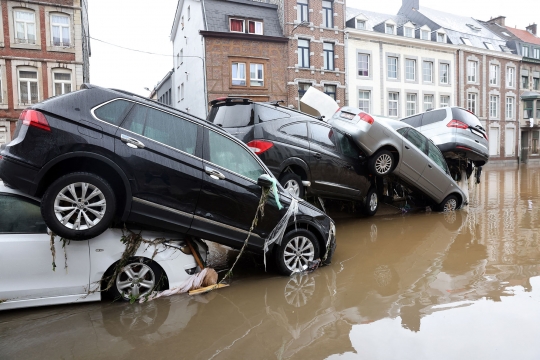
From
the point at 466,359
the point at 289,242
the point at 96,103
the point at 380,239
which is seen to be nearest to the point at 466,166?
the point at 380,239

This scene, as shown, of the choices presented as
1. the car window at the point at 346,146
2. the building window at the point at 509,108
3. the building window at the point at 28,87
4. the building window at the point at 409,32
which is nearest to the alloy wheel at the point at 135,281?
the car window at the point at 346,146

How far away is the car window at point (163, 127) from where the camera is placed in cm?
446

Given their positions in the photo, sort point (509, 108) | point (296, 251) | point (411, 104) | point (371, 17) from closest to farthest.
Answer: point (296, 251), point (411, 104), point (371, 17), point (509, 108)

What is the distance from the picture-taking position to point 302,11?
1039 inches

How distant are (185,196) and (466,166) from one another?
32.9 feet

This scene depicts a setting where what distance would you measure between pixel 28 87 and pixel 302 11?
1631cm

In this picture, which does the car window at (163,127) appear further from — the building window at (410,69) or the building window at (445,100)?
the building window at (445,100)

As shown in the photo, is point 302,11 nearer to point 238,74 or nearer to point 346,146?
point 238,74

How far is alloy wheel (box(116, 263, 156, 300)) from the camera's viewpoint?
14.4ft

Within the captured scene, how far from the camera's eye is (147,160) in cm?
434

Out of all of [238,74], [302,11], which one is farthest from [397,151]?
[302,11]

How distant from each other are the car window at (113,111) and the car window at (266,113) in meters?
3.08

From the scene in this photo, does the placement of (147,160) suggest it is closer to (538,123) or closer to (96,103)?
(96,103)

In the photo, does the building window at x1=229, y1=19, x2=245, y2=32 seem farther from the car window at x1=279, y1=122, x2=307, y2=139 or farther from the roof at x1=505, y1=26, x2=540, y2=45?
the roof at x1=505, y1=26, x2=540, y2=45
